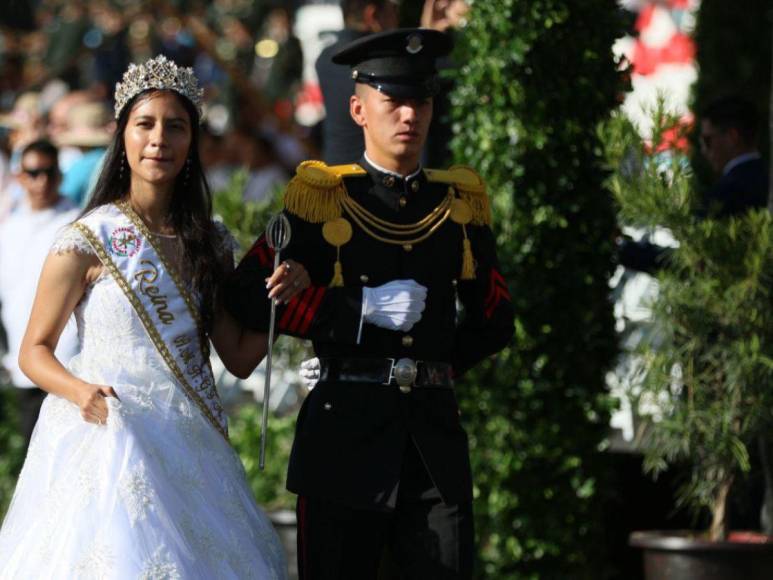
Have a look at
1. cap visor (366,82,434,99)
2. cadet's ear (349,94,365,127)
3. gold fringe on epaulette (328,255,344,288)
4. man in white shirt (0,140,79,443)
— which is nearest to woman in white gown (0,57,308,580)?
gold fringe on epaulette (328,255,344,288)

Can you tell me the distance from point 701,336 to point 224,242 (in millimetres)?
2018

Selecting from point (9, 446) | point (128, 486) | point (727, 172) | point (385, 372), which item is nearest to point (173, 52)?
point (9, 446)

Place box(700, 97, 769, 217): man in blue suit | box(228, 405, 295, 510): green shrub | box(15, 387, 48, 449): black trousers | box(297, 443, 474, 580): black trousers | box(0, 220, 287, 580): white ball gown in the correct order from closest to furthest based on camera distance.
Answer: box(0, 220, 287, 580): white ball gown < box(297, 443, 474, 580): black trousers < box(700, 97, 769, 217): man in blue suit < box(228, 405, 295, 510): green shrub < box(15, 387, 48, 449): black trousers

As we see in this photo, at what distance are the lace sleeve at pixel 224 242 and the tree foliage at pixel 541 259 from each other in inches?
67.1

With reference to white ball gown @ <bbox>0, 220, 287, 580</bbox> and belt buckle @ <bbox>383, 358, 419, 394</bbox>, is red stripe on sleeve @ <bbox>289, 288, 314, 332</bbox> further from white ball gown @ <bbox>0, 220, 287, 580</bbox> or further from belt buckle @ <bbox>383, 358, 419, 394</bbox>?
white ball gown @ <bbox>0, 220, 287, 580</bbox>

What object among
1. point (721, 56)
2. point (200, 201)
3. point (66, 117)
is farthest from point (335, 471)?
point (66, 117)

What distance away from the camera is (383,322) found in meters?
4.91

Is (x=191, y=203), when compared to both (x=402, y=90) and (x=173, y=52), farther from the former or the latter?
(x=173, y=52)

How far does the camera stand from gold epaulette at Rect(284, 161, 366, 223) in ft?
16.4

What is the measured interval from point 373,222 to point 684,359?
5.89 feet

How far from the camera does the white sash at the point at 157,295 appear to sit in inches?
195

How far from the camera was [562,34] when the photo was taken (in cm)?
674

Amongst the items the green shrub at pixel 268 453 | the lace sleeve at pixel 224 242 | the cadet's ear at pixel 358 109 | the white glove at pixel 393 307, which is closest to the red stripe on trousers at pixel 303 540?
the white glove at pixel 393 307

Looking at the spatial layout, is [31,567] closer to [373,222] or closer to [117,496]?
[117,496]
